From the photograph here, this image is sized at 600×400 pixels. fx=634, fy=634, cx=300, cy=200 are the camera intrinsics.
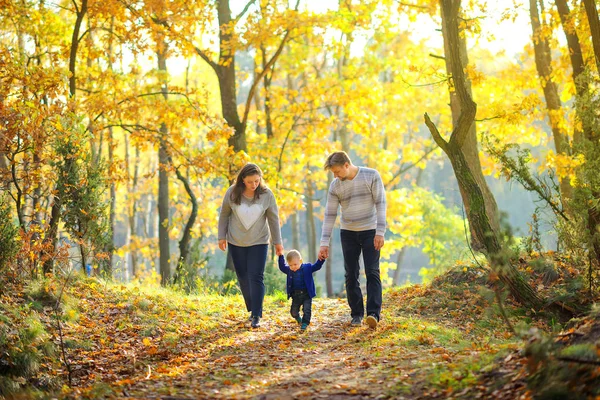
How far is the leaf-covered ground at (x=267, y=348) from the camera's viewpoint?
4829mm

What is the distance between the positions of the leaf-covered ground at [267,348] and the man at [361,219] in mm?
545

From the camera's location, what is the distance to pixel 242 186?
26.4ft

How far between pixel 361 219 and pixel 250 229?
1.41 m

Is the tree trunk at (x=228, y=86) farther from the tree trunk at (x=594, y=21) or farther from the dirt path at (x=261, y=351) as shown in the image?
the tree trunk at (x=594, y=21)

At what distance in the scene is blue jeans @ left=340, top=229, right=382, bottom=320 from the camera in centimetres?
780

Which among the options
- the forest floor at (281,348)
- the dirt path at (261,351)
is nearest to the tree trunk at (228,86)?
the forest floor at (281,348)

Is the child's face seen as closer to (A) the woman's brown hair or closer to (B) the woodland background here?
(A) the woman's brown hair

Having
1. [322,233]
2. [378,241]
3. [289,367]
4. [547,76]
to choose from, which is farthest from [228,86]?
[289,367]

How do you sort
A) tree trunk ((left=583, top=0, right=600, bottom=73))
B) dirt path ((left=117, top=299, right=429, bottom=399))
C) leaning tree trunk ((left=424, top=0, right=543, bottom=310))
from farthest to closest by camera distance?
1. leaning tree trunk ((left=424, top=0, right=543, bottom=310))
2. tree trunk ((left=583, top=0, right=600, bottom=73))
3. dirt path ((left=117, top=299, right=429, bottom=399))

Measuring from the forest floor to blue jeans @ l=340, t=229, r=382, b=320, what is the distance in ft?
1.17

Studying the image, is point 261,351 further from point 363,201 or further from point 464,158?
point 464,158

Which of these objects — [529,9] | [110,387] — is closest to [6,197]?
[110,387]

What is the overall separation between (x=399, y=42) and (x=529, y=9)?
42.9 feet

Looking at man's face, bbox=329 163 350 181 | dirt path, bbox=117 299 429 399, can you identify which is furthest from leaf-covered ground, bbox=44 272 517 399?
man's face, bbox=329 163 350 181
